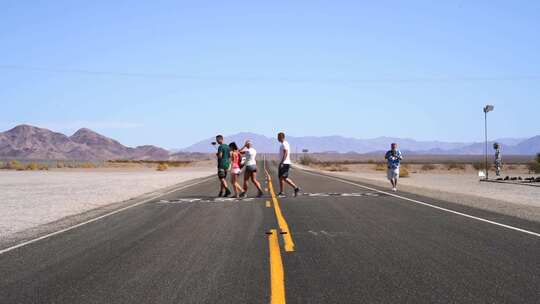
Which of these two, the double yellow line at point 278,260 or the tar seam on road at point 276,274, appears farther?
the double yellow line at point 278,260

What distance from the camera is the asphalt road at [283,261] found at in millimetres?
5527

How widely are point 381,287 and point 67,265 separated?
413 centimetres

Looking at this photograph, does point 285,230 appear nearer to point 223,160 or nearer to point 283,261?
point 283,261

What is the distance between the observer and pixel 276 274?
6305mm

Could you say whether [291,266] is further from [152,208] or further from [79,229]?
[152,208]

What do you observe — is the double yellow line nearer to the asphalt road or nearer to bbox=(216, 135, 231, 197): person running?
the asphalt road

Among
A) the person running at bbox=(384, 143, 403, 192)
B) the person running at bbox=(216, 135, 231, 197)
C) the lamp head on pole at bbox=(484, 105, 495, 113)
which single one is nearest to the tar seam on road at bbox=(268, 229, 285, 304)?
the person running at bbox=(216, 135, 231, 197)

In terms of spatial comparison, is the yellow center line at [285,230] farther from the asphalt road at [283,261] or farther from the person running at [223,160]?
the person running at [223,160]

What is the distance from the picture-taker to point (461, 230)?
9789mm

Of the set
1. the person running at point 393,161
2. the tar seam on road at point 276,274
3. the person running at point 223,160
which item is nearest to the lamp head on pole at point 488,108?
the person running at point 393,161

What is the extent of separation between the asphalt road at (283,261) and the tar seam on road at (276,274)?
0.02 metres

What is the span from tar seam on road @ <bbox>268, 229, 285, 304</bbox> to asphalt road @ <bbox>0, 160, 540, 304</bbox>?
0.07 ft

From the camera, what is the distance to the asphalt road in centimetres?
553

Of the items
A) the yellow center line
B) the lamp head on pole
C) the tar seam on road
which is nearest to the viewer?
the tar seam on road
